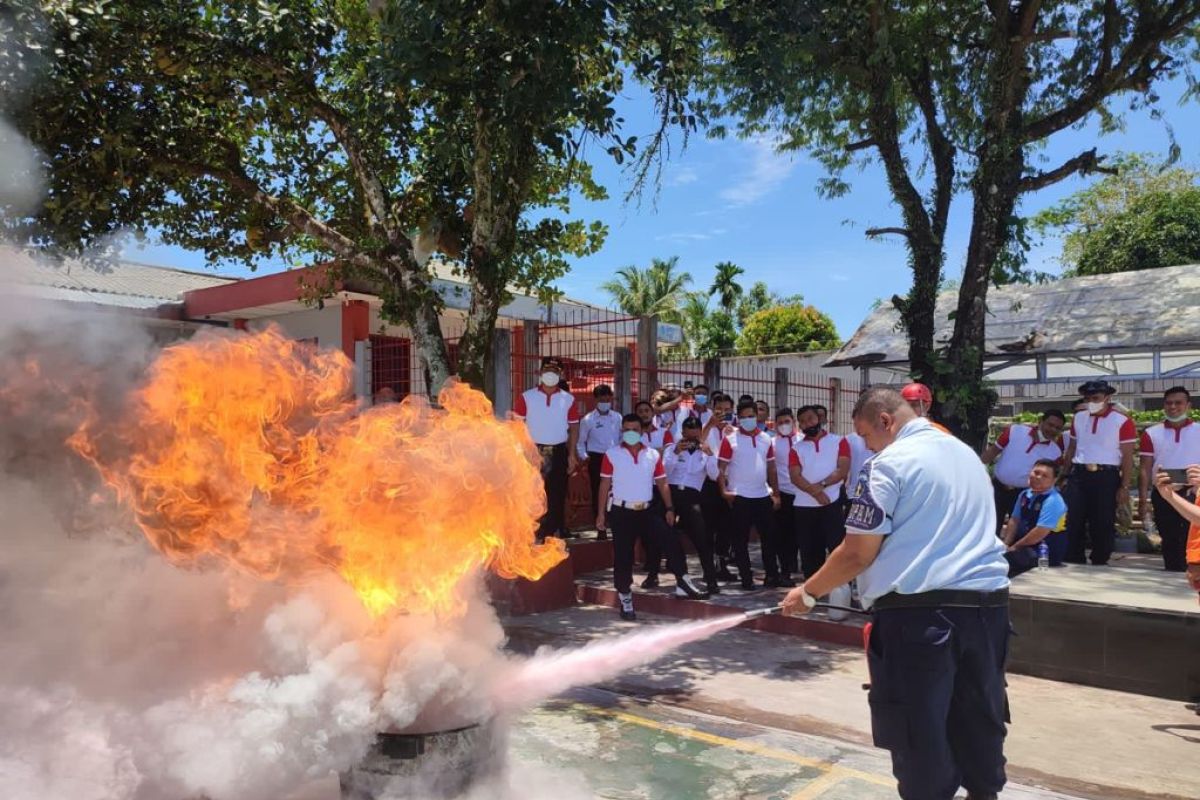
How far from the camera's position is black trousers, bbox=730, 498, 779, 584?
9156mm

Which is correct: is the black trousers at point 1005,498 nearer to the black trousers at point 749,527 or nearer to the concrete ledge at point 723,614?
the black trousers at point 749,527

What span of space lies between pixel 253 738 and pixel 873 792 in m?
2.98

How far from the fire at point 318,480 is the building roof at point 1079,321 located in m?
7.99

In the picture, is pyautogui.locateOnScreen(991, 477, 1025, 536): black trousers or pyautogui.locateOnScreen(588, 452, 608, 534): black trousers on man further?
pyautogui.locateOnScreen(588, 452, 608, 534): black trousers on man

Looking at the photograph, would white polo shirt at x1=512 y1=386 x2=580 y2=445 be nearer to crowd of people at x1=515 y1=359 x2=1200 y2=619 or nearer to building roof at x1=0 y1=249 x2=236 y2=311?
crowd of people at x1=515 y1=359 x2=1200 y2=619

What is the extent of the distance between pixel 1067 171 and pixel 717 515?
18.4 ft

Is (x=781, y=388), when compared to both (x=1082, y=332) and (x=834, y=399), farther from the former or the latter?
(x=1082, y=332)

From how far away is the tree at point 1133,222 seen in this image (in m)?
25.8

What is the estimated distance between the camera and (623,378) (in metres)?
11.6

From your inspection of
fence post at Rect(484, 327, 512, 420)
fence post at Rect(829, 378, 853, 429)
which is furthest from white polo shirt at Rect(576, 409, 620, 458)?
fence post at Rect(829, 378, 853, 429)

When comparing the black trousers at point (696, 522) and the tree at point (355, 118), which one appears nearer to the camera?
the tree at point (355, 118)

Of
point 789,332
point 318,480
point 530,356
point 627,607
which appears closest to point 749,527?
point 627,607

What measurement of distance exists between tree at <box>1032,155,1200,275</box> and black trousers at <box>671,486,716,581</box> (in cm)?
2001

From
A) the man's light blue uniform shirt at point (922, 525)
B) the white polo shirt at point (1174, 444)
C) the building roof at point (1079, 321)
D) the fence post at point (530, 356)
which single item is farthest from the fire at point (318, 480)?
the building roof at point (1079, 321)
